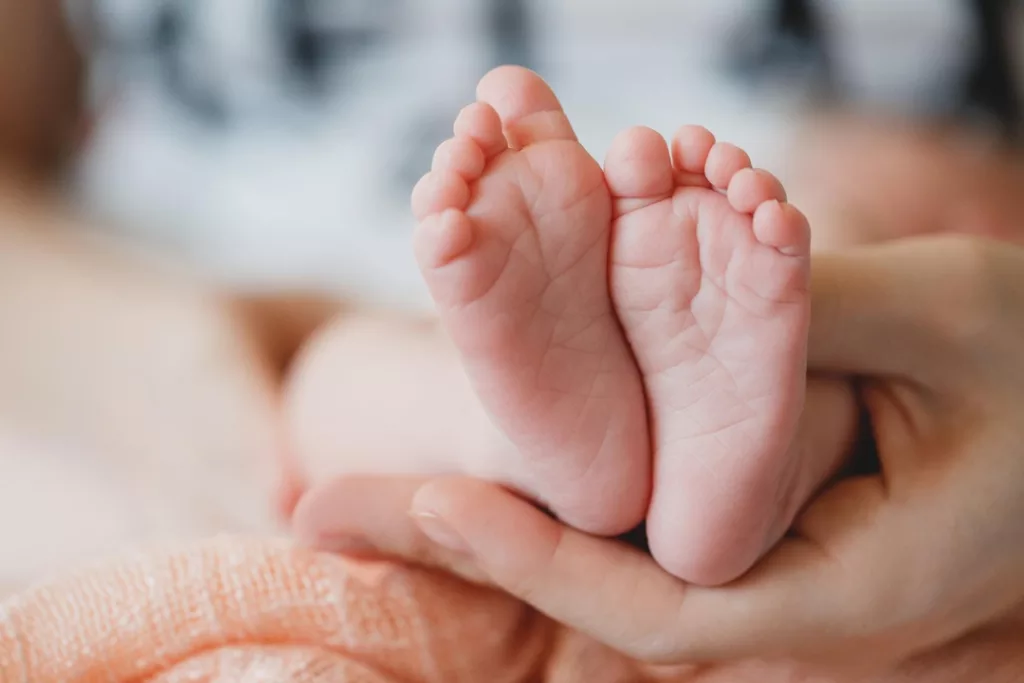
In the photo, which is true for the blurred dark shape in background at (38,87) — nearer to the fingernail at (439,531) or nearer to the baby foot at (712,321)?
the fingernail at (439,531)

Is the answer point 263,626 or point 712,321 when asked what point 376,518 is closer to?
point 263,626

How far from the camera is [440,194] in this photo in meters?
0.47

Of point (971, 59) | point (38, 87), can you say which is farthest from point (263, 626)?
point (38, 87)

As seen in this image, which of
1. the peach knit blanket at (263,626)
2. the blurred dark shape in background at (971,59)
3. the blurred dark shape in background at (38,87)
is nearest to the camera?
the peach knit blanket at (263,626)

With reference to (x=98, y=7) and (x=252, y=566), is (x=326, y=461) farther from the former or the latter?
(x=98, y=7)

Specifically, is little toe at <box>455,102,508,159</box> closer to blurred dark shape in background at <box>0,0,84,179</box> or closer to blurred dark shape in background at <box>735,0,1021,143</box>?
blurred dark shape in background at <box>735,0,1021,143</box>

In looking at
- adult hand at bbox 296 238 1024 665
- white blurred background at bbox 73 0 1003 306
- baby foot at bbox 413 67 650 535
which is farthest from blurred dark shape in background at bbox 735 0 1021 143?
baby foot at bbox 413 67 650 535

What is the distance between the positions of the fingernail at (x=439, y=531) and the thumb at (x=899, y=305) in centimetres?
23

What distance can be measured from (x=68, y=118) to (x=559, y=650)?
1249 mm

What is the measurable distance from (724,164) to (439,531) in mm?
273

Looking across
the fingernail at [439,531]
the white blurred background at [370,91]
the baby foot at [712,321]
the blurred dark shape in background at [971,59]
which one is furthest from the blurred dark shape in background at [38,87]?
the baby foot at [712,321]

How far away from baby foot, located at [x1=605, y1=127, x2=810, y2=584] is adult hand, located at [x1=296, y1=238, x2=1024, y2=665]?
0.13 feet

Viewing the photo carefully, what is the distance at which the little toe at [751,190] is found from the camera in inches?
18.4

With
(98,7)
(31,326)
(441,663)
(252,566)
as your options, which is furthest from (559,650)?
(98,7)
